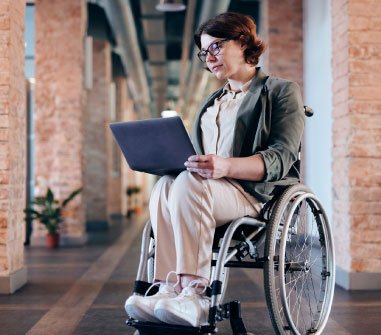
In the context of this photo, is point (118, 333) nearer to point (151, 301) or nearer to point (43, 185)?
point (151, 301)

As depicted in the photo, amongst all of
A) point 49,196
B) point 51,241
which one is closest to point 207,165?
point 49,196

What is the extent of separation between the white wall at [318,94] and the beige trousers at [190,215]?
3.67 meters

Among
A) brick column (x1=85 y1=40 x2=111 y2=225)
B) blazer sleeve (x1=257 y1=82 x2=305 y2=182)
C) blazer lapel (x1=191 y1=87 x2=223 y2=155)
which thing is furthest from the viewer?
brick column (x1=85 y1=40 x2=111 y2=225)

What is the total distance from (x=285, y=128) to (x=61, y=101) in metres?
4.78

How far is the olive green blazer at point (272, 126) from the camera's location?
1.82m

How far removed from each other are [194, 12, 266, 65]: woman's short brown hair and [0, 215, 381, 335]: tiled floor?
3.90 feet

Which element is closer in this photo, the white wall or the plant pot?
the white wall

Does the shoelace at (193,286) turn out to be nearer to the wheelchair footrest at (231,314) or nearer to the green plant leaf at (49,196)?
the wheelchair footrest at (231,314)

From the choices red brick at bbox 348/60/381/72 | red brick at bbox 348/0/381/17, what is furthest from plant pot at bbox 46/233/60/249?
red brick at bbox 348/0/381/17

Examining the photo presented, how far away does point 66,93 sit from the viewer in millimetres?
6195

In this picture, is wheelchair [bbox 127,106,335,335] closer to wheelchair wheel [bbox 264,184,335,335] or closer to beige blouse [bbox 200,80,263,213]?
wheelchair wheel [bbox 264,184,335,335]

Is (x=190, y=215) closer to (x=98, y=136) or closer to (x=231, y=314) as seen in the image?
(x=231, y=314)

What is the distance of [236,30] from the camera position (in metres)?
1.91

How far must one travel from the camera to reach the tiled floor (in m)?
2.36
